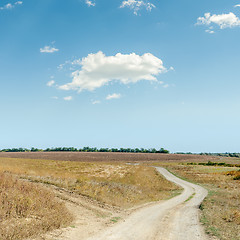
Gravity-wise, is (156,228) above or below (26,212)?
below

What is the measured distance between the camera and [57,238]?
11414 mm

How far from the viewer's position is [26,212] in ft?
45.0

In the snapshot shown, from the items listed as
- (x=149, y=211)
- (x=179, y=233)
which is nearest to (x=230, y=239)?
(x=179, y=233)

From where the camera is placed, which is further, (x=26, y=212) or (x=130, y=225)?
(x=130, y=225)

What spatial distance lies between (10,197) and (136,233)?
28.0 ft

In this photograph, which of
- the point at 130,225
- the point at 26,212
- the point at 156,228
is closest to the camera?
the point at 26,212

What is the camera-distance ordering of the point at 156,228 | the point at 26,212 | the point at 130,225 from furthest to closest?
the point at 130,225 → the point at 156,228 → the point at 26,212

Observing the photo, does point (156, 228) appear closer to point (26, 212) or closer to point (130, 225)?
point (130, 225)

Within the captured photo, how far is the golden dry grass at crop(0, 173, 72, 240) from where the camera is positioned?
11074mm

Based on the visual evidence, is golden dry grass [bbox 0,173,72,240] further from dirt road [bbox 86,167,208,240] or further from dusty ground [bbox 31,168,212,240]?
dirt road [bbox 86,167,208,240]

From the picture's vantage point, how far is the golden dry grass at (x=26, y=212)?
11074 mm

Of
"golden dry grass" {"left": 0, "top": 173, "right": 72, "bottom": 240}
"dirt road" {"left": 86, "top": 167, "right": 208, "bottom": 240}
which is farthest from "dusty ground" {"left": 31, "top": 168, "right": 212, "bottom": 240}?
"golden dry grass" {"left": 0, "top": 173, "right": 72, "bottom": 240}

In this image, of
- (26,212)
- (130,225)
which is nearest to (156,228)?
(130,225)

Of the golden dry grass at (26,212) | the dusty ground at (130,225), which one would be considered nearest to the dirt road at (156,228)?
the dusty ground at (130,225)
